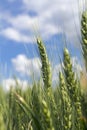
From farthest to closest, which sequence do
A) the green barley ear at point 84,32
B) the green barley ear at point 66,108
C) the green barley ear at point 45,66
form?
the green barley ear at point 45,66 < the green barley ear at point 84,32 < the green barley ear at point 66,108

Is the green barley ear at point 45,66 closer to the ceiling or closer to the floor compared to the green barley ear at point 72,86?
closer to the ceiling

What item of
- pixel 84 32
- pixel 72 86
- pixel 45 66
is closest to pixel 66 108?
pixel 72 86

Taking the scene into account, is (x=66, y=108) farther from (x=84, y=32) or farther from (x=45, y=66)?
(x=45, y=66)

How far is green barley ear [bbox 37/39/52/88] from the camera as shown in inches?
101

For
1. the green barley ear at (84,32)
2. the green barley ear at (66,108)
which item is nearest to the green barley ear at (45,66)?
the green barley ear at (66,108)

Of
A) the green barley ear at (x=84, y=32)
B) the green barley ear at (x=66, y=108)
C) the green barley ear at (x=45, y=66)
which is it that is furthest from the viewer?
the green barley ear at (x=45, y=66)

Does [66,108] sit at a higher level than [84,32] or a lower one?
lower

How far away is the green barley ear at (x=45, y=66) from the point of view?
8.39 ft

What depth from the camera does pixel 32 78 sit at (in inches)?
100

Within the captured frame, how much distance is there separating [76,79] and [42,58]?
0.64 metres

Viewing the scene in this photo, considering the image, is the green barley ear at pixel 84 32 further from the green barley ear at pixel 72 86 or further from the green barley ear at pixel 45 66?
the green barley ear at pixel 45 66

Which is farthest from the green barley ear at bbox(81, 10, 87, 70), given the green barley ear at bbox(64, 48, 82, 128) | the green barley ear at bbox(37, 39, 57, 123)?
the green barley ear at bbox(37, 39, 57, 123)

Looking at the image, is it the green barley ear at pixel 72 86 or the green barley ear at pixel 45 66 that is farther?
the green barley ear at pixel 45 66

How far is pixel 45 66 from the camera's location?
8.51ft
